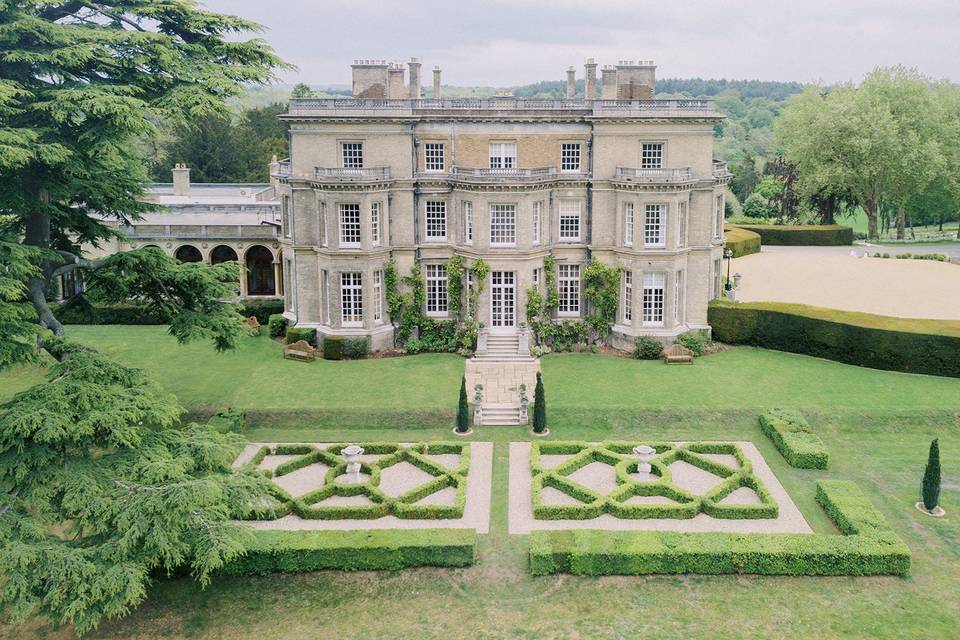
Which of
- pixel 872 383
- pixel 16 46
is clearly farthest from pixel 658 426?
pixel 16 46

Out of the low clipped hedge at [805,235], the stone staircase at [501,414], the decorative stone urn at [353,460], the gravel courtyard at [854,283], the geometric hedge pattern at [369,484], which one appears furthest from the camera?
the low clipped hedge at [805,235]

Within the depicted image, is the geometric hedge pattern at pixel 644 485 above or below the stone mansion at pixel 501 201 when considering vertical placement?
below

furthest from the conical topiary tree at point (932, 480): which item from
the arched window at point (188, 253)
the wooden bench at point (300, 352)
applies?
the arched window at point (188, 253)

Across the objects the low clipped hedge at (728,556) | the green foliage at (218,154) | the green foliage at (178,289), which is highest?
the green foliage at (218,154)

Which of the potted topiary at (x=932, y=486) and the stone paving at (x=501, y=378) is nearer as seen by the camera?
the potted topiary at (x=932, y=486)

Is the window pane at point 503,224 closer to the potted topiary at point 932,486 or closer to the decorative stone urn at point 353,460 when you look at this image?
the decorative stone urn at point 353,460

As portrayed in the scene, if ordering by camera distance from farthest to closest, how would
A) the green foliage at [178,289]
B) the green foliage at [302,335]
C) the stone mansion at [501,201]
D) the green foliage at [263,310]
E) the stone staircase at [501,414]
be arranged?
the green foliage at [263,310], the green foliage at [302,335], the stone mansion at [501,201], the stone staircase at [501,414], the green foliage at [178,289]

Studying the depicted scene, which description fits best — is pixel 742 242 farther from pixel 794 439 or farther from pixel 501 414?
pixel 501 414

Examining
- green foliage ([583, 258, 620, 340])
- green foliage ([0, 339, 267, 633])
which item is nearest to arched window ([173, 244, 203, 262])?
green foliage ([583, 258, 620, 340])
